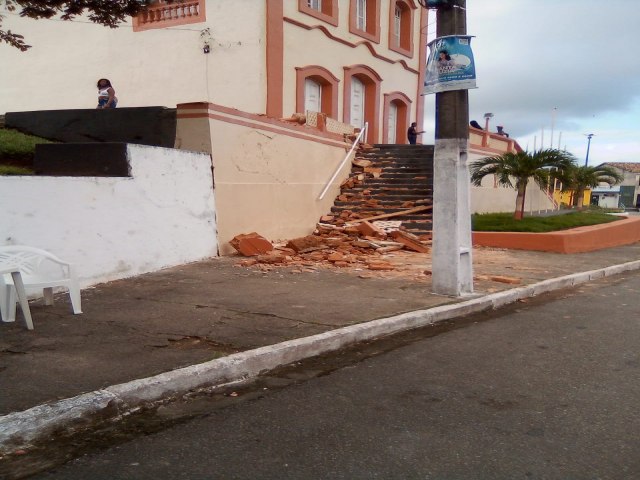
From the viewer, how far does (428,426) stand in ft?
11.4

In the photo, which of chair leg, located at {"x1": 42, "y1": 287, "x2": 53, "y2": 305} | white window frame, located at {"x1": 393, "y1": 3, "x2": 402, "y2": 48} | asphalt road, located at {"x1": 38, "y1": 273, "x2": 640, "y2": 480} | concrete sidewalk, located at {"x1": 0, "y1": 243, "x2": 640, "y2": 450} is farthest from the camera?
white window frame, located at {"x1": 393, "y1": 3, "x2": 402, "y2": 48}

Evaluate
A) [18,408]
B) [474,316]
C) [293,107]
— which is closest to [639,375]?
[474,316]

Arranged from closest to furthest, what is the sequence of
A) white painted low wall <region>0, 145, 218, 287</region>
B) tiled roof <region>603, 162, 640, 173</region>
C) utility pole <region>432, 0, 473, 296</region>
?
white painted low wall <region>0, 145, 218, 287</region> < utility pole <region>432, 0, 473, 296</region> < tiled roof <region>603, 162, 640, 173</region>

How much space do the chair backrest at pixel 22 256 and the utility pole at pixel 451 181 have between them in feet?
14.2

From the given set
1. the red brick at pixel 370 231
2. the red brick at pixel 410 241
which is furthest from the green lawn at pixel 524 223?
the red brick at pixel 370 231

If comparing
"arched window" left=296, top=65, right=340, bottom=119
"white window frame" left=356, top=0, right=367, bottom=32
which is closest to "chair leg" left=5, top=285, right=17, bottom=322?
"arched window" left=296, top=65, right=340, bottom=119

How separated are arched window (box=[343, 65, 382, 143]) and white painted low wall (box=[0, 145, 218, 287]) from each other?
413 inches

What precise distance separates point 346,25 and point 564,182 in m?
8.35

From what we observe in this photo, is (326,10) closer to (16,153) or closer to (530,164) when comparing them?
(530,164)

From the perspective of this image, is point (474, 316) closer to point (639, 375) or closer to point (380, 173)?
point (639, 375)

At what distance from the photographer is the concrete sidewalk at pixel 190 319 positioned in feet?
13.3

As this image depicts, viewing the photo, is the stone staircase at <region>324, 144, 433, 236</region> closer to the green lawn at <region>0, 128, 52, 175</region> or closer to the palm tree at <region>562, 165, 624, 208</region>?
the green lawn at <region>0, 128, 52, 175</region>

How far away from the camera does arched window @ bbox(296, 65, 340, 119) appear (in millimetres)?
16406

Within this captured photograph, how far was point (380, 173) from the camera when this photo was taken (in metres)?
15.4
